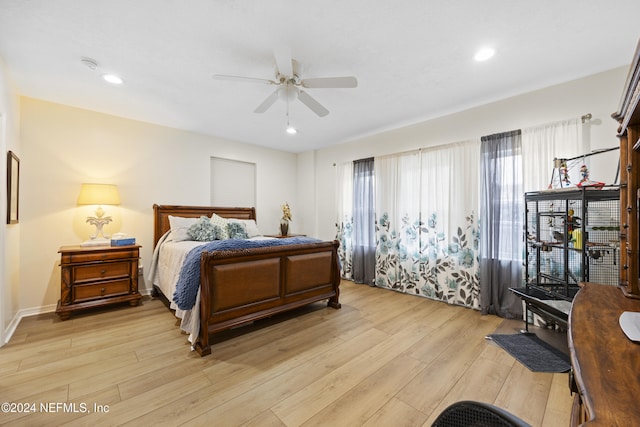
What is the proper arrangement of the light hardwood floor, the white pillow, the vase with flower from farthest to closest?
the vase with flower < the white pillow < the light hardwood floor

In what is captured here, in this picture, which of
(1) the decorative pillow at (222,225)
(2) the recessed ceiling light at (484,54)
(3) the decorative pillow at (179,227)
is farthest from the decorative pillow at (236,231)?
(2) the recessed ceiling light at (484,54)

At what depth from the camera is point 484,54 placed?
225 cm

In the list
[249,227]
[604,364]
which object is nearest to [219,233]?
[249,227]

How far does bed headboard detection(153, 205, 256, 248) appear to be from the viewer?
155 inches

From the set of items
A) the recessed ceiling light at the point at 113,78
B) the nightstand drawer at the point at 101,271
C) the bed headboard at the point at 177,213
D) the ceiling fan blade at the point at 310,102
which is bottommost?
the nightstand drawer at the point at 101,271

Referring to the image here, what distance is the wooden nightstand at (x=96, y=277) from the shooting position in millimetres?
2910

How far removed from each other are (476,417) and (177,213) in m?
4.41

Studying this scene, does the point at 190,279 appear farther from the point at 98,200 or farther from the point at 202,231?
the point at 98,200

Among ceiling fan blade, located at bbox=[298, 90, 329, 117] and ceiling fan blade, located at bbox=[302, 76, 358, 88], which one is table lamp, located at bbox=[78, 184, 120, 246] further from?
ceiling fan blade, located at bbox=[302, 76, 358, 88]

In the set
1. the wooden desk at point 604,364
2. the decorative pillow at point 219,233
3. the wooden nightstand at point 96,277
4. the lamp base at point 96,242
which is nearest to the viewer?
the wooden desk at point 604,364

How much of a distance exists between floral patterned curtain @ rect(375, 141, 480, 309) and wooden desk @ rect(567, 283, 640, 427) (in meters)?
2.36

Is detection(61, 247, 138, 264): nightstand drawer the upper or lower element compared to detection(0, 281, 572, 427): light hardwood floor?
upper

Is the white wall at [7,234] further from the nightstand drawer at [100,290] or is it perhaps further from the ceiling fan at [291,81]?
the ceiling fan at [291,81]

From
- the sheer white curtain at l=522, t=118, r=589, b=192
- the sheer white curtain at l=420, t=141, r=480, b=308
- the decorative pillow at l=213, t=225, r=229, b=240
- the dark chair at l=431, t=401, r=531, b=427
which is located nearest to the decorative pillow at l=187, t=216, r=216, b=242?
the decorative pillow at l=213, t=225, r=229, b=240
